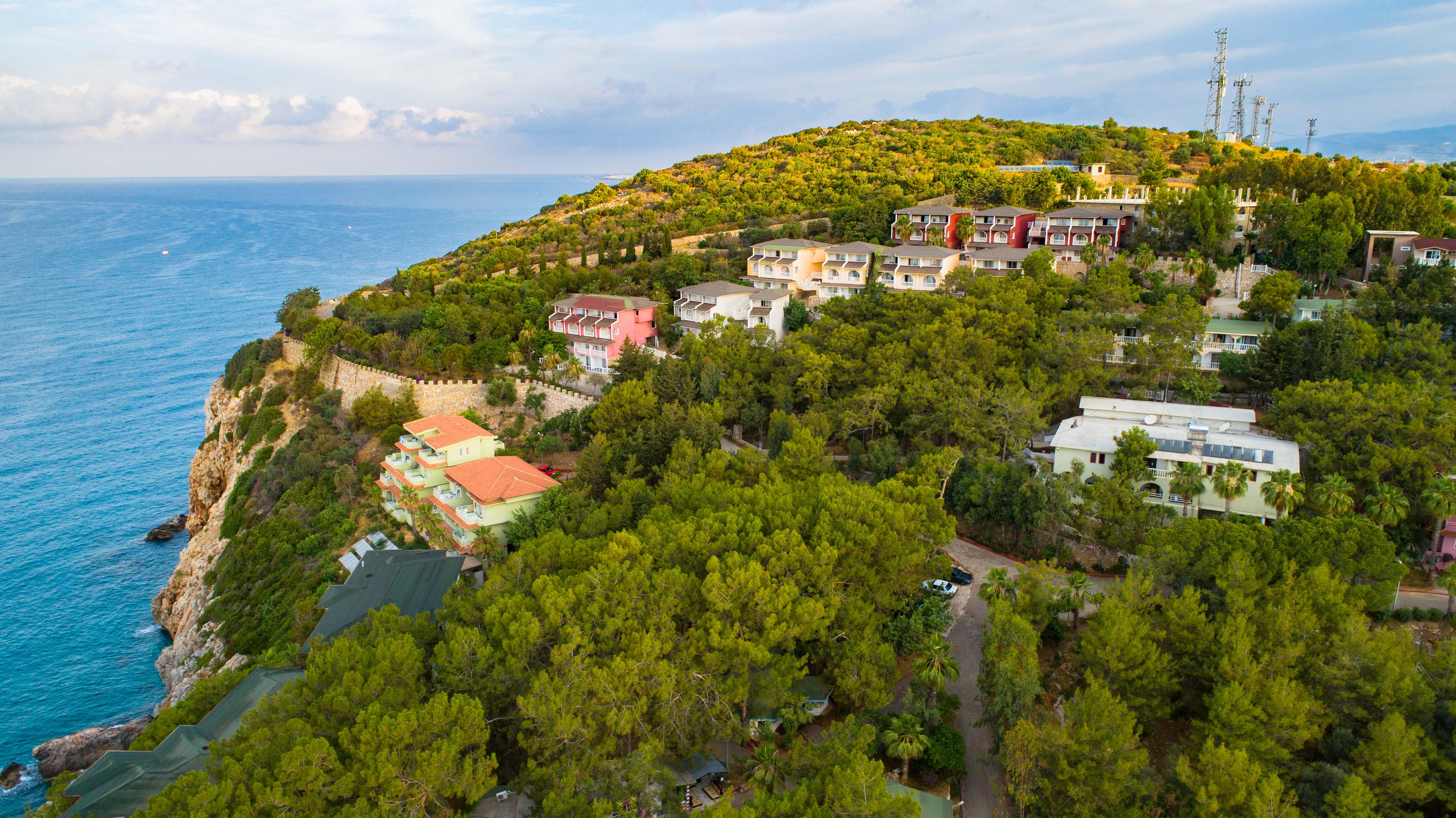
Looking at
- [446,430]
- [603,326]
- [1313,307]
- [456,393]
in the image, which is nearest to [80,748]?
[446,430]

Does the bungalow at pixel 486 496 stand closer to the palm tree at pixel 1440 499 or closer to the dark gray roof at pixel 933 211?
the palm tree at pixel 1440 499

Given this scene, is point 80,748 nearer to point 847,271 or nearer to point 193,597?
point 193,597

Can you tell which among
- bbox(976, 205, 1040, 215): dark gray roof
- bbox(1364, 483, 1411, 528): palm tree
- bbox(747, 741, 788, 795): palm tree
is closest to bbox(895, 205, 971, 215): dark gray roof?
bbox(976, 205, 1040, 215): dark gray roof

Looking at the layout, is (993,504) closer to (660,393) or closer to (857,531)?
(857,531)

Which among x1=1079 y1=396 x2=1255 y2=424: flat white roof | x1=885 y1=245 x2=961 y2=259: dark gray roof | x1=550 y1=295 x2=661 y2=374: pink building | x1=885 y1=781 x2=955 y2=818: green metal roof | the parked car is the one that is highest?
x1=885 y1=245 x2=961 y2=259: dark gray roof

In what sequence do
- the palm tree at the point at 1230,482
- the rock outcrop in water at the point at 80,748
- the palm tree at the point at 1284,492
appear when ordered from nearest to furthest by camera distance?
the palm tree at the point at 1284,492
the palm tree at the point at 1230,482
the rock outcrop in water at the point at 80,748

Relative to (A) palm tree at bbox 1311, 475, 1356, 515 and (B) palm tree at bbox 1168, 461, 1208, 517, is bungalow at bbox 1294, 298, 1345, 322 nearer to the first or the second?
(A) palm tree at bbox 1311, 475, 1356, 515

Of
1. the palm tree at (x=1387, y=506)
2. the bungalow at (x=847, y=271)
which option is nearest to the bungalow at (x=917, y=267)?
the bungalow at (x=847, y=271)
